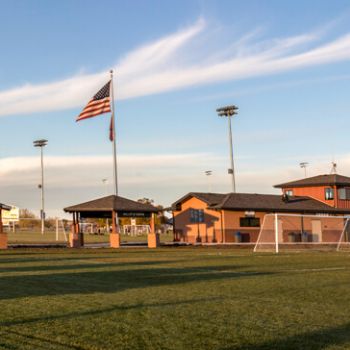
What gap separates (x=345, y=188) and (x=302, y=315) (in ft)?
175

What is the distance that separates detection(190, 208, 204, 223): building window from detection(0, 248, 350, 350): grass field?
36166 mm

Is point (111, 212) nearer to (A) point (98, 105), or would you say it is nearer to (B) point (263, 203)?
(A) point (98, 105)

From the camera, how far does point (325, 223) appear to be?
53438 mm

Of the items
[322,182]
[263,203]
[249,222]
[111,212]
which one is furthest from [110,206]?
[322,182]

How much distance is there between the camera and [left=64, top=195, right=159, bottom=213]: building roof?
4644 cm

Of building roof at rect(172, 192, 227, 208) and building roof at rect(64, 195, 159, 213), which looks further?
building roof at rect(172, 192, 227, 208)

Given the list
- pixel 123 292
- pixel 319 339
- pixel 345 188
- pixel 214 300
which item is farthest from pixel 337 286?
pixel 345 188

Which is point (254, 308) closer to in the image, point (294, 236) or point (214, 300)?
point (214, 300)

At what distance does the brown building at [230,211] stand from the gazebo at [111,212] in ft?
25.9

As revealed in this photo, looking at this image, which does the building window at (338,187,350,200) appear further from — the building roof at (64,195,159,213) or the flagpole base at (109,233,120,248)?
the flagpole base at (109,233,120,248)

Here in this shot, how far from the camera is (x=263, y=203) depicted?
56656 millimetres

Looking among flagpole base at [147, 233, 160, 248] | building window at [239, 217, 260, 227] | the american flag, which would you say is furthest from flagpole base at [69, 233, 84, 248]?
building window at [239, 217, 260, 227]

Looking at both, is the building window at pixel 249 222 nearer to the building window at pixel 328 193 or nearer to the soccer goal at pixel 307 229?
the soccer goal at pixel 307 229

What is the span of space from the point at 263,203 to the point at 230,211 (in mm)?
4402
